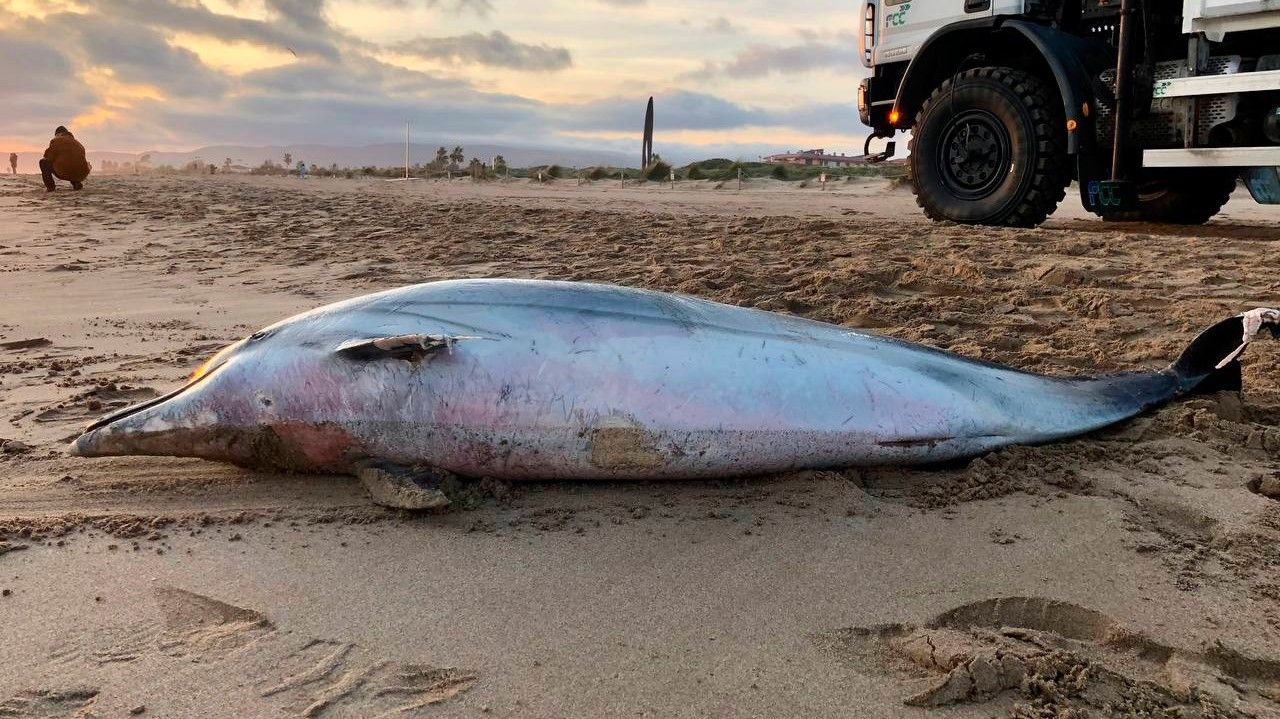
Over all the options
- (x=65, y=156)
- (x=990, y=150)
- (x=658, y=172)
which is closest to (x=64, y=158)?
(x=65, y=156)

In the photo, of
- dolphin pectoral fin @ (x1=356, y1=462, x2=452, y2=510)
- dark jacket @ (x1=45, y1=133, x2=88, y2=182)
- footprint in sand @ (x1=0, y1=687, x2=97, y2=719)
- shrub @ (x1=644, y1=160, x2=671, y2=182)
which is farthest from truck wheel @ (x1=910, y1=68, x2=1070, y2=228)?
shrub @ (x1=644, y1=160, x2=671, y2=182)

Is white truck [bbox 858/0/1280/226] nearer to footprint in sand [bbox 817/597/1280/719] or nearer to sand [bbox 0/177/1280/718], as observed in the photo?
sand [bbox 0/177/1280/718]

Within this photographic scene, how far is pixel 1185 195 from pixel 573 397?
8.43 m

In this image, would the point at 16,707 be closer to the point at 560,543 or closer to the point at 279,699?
the point at 279,699

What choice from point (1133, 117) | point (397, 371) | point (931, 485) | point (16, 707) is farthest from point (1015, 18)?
point (16, 707)

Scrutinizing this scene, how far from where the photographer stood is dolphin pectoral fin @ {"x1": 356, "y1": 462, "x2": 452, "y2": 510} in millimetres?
2594

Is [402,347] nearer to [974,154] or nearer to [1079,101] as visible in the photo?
[1079,101]

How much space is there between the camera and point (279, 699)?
1.73 meters

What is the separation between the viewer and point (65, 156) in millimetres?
16766

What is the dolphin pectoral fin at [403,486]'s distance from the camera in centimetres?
259

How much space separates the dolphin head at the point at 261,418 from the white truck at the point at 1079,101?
6563 mm

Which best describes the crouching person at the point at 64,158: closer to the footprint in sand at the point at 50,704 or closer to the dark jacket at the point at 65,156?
the dark jacket at the point at 65,156

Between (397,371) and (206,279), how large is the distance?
15.6 ft

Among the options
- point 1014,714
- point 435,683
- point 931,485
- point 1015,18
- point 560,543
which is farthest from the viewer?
point 1015,18
